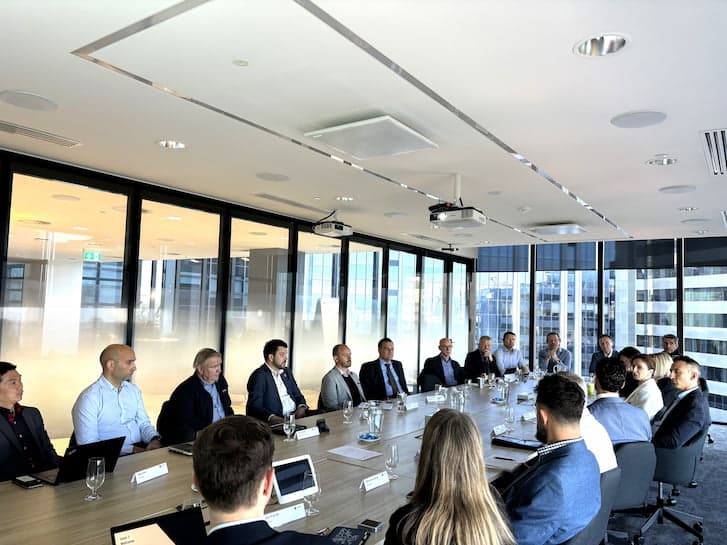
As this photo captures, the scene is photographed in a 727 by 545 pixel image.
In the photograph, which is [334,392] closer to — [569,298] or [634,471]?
[634,471]

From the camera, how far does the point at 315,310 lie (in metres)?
8.45

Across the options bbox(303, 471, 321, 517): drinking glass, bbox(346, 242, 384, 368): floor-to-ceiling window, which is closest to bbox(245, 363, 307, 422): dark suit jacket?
bbox(303, 471, 321, 517): drinking glass

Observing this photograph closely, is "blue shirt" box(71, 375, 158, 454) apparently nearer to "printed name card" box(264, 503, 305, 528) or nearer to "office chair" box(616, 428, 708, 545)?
"printed name card" box(264, 503, 305, 528)

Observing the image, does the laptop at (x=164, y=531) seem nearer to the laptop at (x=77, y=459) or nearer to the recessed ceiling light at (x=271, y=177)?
the laptop at (x=77, y=459)

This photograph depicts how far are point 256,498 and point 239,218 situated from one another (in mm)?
5934

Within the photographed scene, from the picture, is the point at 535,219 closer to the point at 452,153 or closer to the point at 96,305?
the point at 452,153

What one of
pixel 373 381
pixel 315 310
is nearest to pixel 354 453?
pixel 373 381

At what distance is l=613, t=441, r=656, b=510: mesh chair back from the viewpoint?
354 cm

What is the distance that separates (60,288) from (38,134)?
1678mm

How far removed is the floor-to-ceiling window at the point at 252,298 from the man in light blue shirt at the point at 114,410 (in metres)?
2.81

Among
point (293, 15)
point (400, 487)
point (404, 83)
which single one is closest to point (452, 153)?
point (404, 83)

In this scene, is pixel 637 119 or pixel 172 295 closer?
pixel 637 119

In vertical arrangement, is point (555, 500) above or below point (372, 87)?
below

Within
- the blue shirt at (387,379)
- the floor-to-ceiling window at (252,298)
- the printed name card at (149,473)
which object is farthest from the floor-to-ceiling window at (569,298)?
the printed name card at (149,473)
